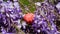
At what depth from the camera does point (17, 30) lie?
126 centimetres

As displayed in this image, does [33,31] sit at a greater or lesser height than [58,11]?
lesser

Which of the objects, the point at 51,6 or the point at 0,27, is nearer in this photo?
the point at 0,27

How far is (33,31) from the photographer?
1269 mm

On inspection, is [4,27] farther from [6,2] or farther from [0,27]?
[6,2]

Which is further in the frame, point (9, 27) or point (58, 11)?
point (58, 11)

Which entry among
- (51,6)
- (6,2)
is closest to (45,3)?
(51,6)

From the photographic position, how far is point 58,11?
1364mm

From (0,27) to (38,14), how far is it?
0.88ft

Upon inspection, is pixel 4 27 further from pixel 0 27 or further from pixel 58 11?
pixel 58 11

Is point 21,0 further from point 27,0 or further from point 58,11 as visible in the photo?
point 58,11

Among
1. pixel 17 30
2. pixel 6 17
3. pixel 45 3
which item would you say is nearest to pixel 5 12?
pixel 6 17

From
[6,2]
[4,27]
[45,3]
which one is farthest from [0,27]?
[45,3]

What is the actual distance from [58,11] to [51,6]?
0.06 metres

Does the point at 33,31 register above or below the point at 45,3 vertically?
below
